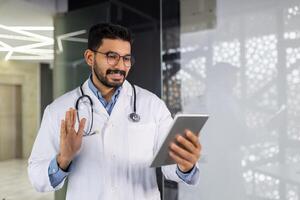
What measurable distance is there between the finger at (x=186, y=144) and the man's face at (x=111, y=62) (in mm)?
422

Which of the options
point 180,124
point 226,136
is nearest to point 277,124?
point 226,136

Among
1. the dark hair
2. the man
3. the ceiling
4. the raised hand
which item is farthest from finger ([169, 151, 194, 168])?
the ceiling

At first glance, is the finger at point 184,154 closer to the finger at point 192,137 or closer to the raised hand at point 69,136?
the finger at point 192,137

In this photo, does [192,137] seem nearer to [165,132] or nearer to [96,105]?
[165,132]

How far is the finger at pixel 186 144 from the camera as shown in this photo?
3.34 feet

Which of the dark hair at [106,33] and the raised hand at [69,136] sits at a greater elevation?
the dark hair at [106,33]

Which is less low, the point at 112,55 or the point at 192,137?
the point at 112,55

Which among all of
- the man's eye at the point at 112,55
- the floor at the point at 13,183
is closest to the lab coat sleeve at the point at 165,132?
the man's eye at the point at 112,55

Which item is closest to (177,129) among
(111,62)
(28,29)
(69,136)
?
(69,136)

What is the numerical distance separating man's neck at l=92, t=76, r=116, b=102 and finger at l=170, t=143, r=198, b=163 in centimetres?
45

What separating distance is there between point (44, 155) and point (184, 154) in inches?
22.3

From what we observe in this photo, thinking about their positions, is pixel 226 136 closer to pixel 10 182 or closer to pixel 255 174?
pixel 255 174

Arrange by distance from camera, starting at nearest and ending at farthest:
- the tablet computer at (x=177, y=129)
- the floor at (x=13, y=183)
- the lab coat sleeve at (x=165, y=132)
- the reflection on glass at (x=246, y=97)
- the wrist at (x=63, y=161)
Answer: the tablet computer at (x=177, y=129), the wrist at (x=63, y=161), the lab coat sleeve at (x=165, y=132), the reflection on glass at (x=246, y=97), the floor at (x=13, y=183)

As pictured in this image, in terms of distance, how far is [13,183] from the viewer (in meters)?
3.46
